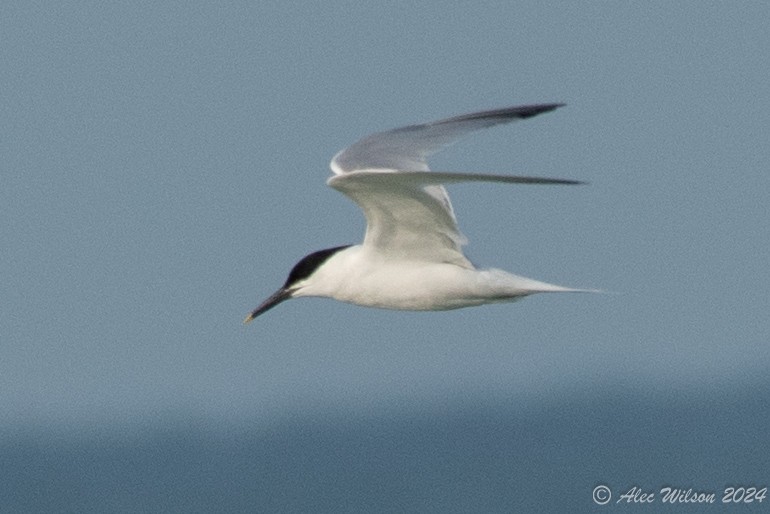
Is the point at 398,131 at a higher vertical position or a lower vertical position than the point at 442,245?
higher

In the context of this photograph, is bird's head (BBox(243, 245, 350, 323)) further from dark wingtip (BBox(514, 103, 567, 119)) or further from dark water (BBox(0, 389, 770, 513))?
dark water (BBox(0, 389, 770, 513))

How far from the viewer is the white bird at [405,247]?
12.6 m

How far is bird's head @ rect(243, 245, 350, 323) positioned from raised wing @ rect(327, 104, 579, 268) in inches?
19.5

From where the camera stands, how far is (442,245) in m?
13.0

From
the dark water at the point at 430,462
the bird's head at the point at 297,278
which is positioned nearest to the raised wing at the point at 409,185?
the bird's head at the point at 297,278

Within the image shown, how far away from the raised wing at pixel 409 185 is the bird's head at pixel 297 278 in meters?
0.49

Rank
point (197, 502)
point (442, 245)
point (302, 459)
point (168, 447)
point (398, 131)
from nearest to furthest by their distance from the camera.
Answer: point (442, 245)
point (398, 131)
point (197, 502)
point (302, 459)
point (168, 447)

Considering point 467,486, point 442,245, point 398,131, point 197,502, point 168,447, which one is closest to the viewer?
point 442,245

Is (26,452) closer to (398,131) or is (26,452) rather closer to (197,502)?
(197,502)

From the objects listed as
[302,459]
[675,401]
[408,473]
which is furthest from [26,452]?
[675,401]

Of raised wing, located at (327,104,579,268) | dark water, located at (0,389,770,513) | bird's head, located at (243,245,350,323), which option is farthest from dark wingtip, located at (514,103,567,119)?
dark water, located at (0,389,770,513)

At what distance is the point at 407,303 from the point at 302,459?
1908 inches

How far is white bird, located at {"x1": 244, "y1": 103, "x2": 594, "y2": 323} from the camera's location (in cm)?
1263

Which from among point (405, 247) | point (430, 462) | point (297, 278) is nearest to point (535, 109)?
point (405, 247)
